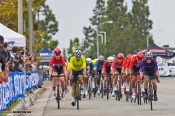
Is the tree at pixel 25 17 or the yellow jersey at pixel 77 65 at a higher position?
the tree at pixel 25 17

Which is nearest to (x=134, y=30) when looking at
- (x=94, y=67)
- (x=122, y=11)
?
(x=122, y=11)

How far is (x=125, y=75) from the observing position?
28.5m

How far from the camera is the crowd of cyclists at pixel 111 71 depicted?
78.3 ft

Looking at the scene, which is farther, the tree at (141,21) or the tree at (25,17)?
the tree at (141,21)

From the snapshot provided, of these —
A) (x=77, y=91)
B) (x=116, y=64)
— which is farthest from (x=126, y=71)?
(x=77, y=91)

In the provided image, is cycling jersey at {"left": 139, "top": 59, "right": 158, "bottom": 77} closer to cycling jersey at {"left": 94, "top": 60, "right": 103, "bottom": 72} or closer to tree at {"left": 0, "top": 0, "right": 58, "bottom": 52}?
cycling jersey at {"left": 94, "top": 60, "right": 103, "bottom": 72}

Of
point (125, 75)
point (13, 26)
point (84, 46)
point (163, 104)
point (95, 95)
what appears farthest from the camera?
point (84, 46)

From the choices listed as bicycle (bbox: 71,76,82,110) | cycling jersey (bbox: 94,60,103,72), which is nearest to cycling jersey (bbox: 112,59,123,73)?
cycling jersey (bbox: 94,60,103,72)

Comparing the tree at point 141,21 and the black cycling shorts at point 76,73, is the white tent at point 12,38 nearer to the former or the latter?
the black cycling shorts at point 76,73

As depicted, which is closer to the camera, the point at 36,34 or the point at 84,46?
the point at 36,34

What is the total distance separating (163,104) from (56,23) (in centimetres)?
5571

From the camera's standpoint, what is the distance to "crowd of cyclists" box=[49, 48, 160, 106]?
23.9 m

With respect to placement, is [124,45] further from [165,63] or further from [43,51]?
[43,51]

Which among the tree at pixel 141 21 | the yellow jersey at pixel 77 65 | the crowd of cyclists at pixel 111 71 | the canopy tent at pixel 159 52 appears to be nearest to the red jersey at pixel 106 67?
the crowd of cyclists at pixel 111 71
